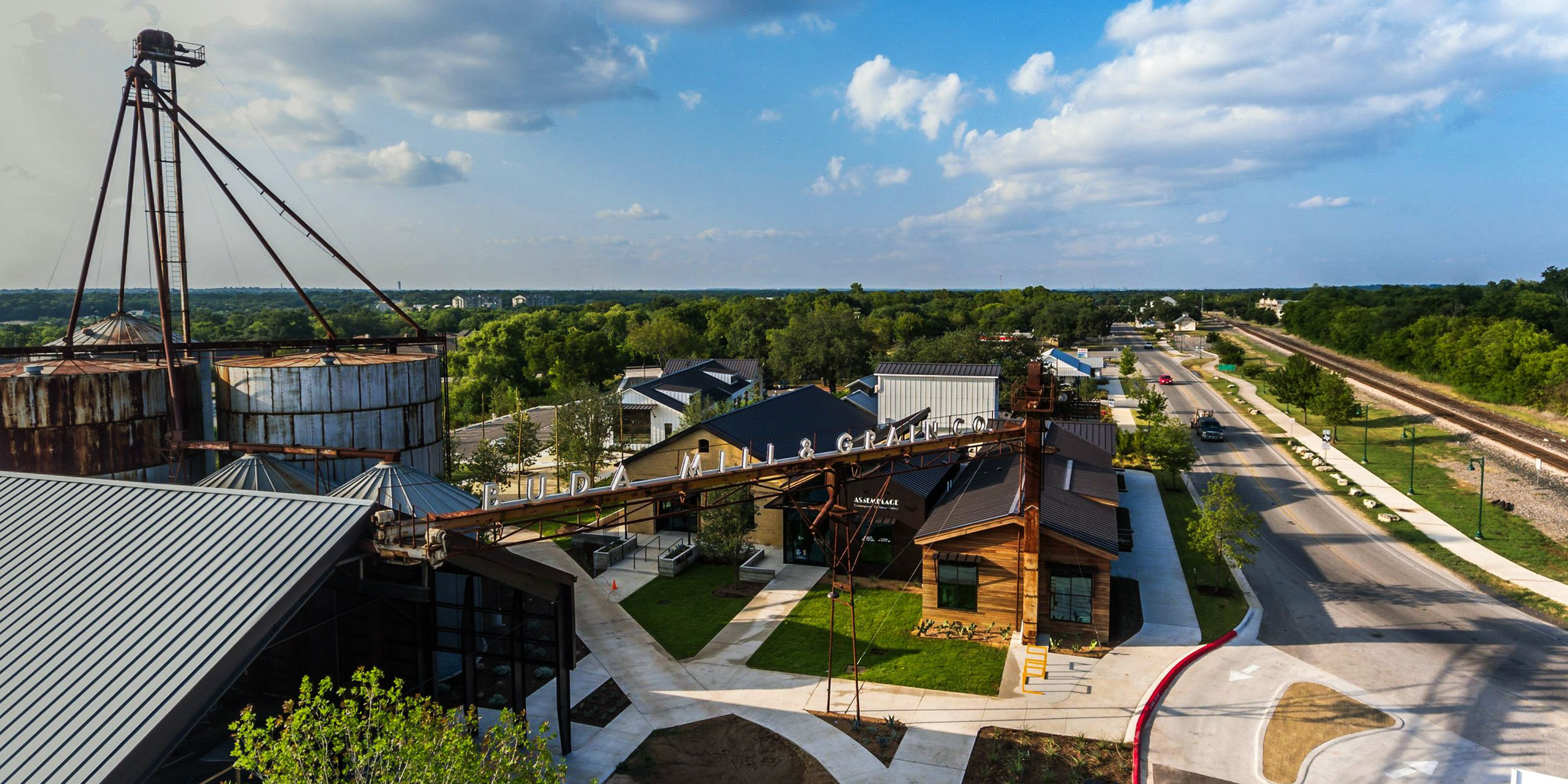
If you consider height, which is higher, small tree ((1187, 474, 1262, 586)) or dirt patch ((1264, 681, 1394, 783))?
small tree ((1187, 474, 1262, 586))

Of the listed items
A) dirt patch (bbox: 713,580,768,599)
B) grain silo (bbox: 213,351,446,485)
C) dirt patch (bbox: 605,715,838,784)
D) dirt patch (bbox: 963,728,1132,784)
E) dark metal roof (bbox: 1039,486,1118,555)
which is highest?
grain silo (bbox: 213,351,446,485)

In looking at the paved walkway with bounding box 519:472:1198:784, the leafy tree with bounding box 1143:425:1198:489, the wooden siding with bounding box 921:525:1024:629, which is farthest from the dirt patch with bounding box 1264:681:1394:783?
the leafy tree with bounding box 1143:425:1198:489

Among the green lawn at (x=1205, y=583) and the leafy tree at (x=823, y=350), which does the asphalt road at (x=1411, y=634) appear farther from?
the leafy tree at (x=823, y=350)

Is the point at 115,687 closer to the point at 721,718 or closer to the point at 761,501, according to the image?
the point at 721,718

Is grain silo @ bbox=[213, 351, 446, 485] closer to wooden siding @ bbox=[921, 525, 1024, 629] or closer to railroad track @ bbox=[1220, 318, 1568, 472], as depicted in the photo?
wooden siding @ bbox=[921, 525, 1024, 629]

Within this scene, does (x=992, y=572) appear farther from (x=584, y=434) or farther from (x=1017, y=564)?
(x=584, y=434)
